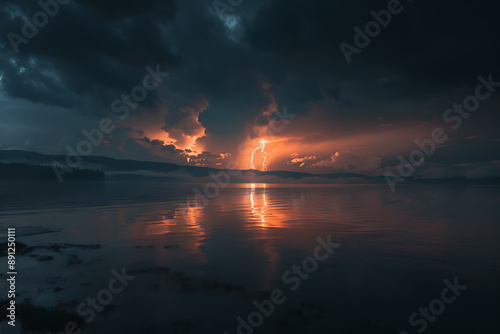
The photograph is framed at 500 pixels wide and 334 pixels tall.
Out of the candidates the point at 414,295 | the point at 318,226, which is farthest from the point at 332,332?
the point at 318,226

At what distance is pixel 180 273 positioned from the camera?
13883mm

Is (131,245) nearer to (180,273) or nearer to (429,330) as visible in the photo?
(180,273)

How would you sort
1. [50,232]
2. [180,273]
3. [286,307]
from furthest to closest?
[50,232] < [180,273] < [286,307]

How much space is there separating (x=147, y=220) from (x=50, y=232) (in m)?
9.67
